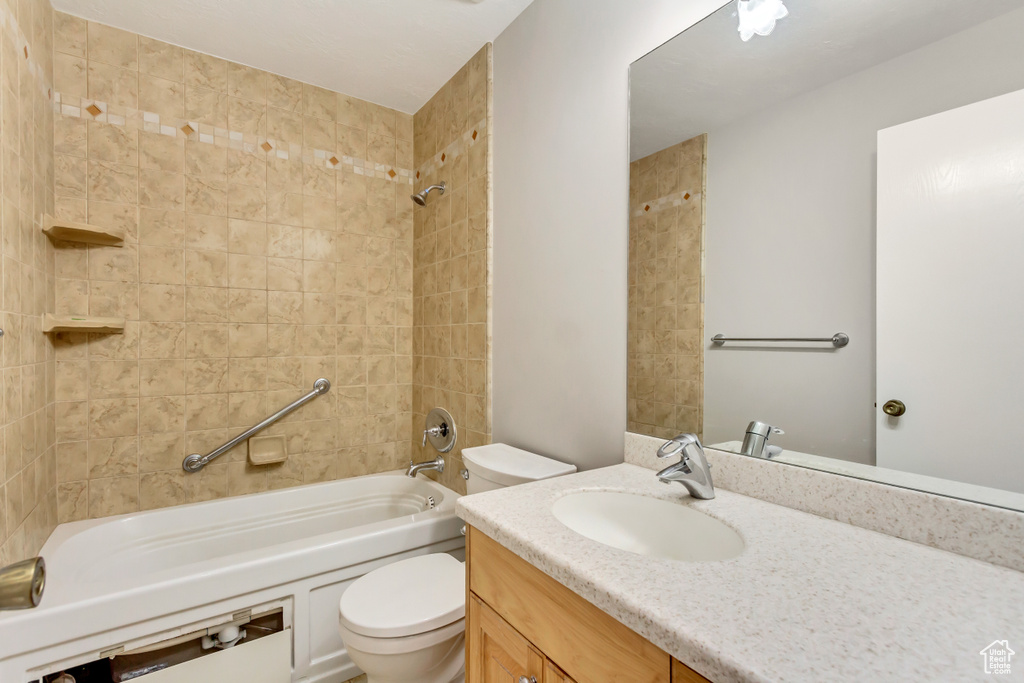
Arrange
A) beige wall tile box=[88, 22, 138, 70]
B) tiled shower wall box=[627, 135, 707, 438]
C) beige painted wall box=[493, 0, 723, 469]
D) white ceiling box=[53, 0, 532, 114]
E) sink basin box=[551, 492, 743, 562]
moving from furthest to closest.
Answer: beige wall tile box=[88, 22, 138, 70], white ceiling box=[53, 0, 532, 114], beige painted wall box=[493, 0, 723, 469], tiled shower wall box=[627, 135, 707, 438], sink basin box=[551, 492, 743, 562]

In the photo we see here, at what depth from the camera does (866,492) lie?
0.84 metres

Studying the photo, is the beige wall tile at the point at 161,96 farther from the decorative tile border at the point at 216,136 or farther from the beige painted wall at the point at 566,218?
the beige painted wall at the point at 566,218

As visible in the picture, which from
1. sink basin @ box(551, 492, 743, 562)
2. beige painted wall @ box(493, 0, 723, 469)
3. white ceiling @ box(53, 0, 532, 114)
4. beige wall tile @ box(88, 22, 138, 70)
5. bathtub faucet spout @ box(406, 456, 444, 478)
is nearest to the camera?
sink basin @ box(551, 492, 743, 562)

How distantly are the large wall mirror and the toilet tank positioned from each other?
35 cm

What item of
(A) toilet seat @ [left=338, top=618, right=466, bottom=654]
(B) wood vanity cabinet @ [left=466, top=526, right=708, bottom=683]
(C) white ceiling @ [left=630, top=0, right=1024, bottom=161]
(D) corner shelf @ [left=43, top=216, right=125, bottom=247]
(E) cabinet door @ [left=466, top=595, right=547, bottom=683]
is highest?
(C) white ceiling @ [left=630, top=0, right=1024, bottom=161]

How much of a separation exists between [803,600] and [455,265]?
1.92 meters

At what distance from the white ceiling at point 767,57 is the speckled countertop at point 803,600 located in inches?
34.1

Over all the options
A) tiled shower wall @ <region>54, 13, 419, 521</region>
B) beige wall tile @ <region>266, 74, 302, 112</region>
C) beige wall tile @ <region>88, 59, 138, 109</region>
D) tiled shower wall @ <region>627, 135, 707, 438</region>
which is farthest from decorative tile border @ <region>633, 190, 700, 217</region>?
beige wall tile @ <region>88, 59, 138, 109</region>

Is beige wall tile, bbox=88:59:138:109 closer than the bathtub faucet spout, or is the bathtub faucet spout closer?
beige wall tile, bbox=88:59:138:109

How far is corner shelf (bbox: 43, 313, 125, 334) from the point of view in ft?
5.52

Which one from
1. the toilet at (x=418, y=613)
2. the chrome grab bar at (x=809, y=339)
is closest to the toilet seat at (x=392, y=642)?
the toilet at (x=418, y=613)

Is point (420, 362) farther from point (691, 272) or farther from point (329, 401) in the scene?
point (691, 272)

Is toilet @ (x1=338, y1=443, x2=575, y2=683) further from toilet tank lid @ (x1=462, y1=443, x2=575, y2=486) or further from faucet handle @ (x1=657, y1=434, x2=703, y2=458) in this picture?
faucet handle @ (x1=657, y1=434, x2=703, y2=458)

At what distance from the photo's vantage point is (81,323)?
5.70 ft
